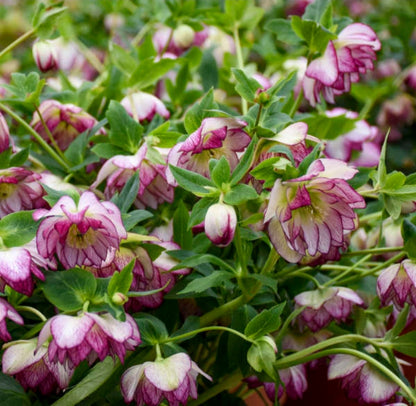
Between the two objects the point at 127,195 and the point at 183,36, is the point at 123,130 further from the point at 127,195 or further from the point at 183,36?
the point at 183,36

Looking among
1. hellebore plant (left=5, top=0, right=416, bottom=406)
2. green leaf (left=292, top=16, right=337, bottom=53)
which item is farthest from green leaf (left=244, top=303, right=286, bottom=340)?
green leaf (left=292, top=16, right=337, bottom=53)

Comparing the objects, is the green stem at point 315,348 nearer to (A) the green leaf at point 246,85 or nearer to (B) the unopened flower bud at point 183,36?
(A) the green leaf at point 246,85

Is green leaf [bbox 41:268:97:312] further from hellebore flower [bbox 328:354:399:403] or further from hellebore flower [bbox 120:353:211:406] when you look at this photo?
hellebore flower [bbox 328:354:399:403]

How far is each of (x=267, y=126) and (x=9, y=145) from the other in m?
0.22

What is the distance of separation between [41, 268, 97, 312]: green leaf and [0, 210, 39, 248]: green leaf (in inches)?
1.3

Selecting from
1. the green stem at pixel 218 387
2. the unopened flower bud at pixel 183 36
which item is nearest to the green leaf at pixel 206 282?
the green stem at pixel 218 387

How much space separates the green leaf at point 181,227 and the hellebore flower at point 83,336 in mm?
112

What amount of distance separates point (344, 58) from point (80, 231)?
270 mm

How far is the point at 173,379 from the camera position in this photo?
0.44m

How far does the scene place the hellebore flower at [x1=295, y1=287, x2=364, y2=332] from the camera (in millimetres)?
528

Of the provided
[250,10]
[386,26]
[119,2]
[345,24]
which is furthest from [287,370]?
[386,26]

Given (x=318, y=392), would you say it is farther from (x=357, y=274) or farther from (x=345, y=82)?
(x=345, y=82)

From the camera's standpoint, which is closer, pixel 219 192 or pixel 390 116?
pixel 219 192

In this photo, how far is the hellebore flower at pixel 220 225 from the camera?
16.6 inches
